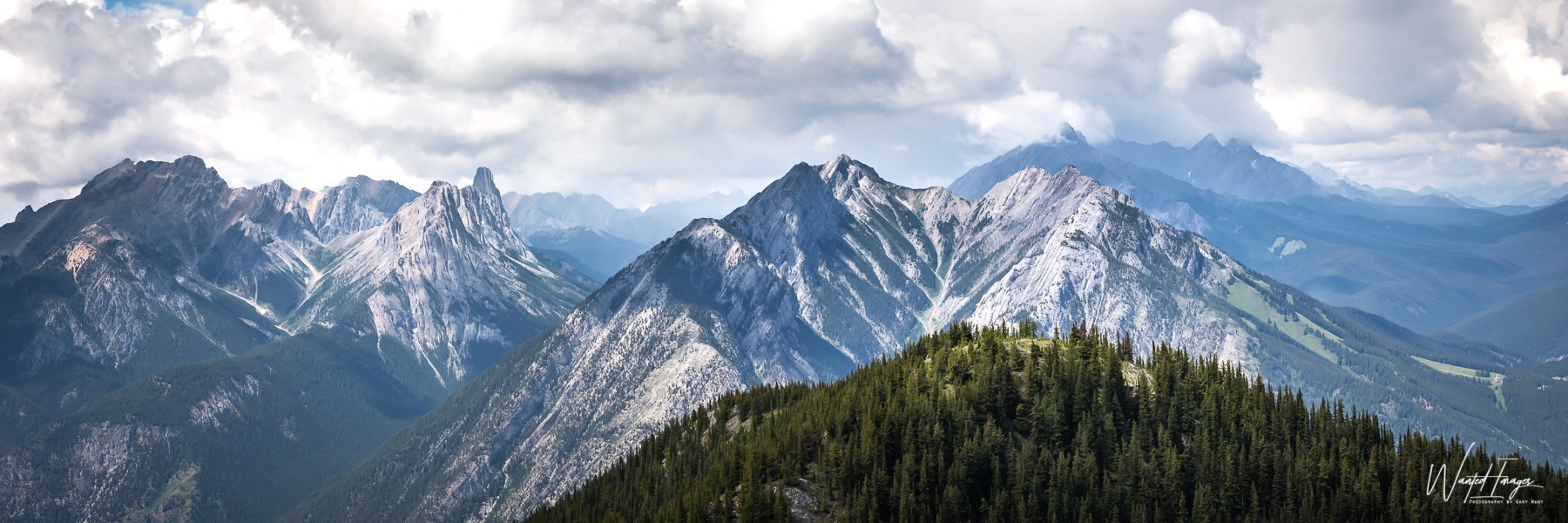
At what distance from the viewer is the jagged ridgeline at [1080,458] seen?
384 ft

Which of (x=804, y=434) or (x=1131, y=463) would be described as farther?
(x=804, y=434)

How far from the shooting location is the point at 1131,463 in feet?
397

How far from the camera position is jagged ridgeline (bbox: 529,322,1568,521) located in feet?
384

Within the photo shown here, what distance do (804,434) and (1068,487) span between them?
126 feet

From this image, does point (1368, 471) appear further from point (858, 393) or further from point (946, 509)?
point (858, 393)

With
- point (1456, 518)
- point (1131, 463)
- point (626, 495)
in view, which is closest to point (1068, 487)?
point (1131, 463)

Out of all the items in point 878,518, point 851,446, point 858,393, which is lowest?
point 878,518
